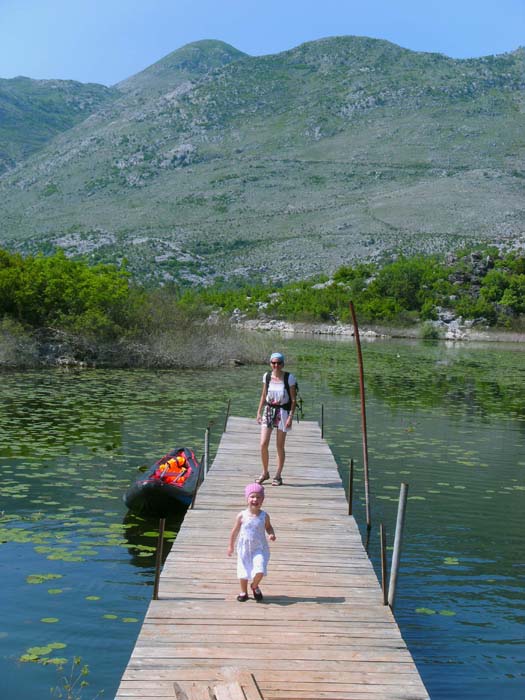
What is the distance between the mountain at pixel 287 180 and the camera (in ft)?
395

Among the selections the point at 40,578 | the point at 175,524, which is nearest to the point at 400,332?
the point at 175,524

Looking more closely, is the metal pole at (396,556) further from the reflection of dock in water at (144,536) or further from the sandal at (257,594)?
the reflection of dock in water at (144,536)

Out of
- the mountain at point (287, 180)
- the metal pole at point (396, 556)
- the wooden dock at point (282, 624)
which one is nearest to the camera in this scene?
the wooden dock at point (282, 624)

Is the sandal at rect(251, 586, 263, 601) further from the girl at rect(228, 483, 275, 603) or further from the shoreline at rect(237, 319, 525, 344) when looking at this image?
the shoreline at rect(237, 319, 525, 344)

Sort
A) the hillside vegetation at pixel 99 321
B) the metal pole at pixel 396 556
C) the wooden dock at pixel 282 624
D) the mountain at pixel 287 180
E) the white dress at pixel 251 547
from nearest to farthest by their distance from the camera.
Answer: the wooden dock at pixel 282 624 → the white dress at pixel 251 547 → the metal pole at pixel 396 556 → the hillside vegetation at pixel 99 321 → the mountain at pixel 287 180

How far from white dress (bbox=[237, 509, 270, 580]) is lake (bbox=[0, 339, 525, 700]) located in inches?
59.1

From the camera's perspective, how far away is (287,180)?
14738 cm

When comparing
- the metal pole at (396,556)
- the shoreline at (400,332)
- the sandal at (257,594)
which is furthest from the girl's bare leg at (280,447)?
the shoreline at (400,332)

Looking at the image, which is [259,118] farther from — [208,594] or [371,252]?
[208,594]

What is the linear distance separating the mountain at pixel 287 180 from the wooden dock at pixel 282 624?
97.8 metres

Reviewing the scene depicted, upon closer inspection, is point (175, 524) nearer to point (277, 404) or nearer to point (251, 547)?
Answer: point (277, 404)

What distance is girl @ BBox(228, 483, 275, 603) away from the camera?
807 cm

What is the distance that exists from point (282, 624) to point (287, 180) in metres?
144

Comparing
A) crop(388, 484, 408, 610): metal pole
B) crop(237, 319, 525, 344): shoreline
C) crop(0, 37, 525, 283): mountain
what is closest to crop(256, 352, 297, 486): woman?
crop(388, 484, 408, 610): metal pole
